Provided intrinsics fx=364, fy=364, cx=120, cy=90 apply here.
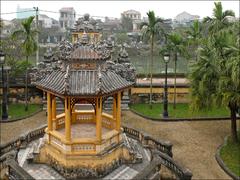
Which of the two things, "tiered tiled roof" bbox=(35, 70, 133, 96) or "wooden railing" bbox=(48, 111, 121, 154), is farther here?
"wooden railing" bbox=(48, 111, 121, 154)

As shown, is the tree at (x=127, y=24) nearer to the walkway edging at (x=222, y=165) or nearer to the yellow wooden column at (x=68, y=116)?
the walkway edging at (x=222, y=165)

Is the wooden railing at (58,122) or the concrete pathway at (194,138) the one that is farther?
the concrete pathway at (194,138)

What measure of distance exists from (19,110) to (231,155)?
1796 cm

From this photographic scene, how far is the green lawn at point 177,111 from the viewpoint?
1138 inches

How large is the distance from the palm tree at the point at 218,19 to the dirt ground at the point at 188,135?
863 cm

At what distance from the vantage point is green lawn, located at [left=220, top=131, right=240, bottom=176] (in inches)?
750

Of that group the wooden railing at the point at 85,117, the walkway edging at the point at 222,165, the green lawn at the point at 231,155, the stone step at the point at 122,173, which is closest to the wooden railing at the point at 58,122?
the wooden railing at the point at 85,117

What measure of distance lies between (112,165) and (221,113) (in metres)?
16.4

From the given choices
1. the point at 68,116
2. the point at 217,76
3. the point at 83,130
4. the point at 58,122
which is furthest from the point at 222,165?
the point at 68,116

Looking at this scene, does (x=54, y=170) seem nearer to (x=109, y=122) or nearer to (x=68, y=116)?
(x=68, y=116)

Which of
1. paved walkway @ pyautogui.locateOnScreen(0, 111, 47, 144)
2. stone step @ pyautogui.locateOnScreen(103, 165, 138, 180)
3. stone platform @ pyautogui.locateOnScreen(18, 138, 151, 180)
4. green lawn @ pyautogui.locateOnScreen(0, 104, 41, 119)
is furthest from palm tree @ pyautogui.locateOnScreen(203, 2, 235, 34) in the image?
stone step @ pyautogui.locateOnScreen(103, 165, 138, 180)

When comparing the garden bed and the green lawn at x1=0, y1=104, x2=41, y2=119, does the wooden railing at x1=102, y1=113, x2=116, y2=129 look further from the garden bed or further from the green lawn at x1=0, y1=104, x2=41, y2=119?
the green lawn at x1=0, y1=104, x2=41, y2=119

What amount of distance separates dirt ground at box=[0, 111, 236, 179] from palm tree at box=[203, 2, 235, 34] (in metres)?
8.63

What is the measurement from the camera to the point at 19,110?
30.7 m
